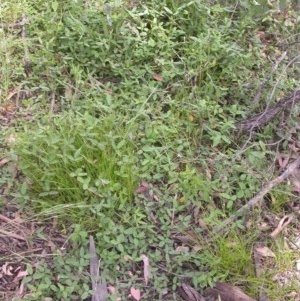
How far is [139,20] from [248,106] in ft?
2.69

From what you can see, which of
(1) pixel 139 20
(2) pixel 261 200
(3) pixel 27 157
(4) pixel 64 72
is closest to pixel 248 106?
(2) pixel 261 200

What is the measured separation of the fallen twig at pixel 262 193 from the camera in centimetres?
263

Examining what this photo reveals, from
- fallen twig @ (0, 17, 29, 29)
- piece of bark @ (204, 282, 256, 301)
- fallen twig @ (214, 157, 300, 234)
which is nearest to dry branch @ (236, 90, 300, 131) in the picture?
fallen twig @ (214, 157, 300, 234)

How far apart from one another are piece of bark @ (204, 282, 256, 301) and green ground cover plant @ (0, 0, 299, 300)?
0.04 meters

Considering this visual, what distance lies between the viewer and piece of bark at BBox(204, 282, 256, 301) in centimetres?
245

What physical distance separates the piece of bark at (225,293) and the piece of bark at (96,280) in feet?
1.48

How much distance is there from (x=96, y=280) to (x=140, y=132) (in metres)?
0.82

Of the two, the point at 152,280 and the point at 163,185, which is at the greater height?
the point at 163,185

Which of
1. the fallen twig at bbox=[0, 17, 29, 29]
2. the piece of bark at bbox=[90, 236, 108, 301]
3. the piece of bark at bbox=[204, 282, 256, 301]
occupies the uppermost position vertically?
the fallen twig at bbox=[0, 17, 29, 29]

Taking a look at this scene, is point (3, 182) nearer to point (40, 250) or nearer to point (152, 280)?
point (40, 250)

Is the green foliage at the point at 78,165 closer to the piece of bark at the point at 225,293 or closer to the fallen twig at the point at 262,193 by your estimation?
the fallen twig at the point at 262,193

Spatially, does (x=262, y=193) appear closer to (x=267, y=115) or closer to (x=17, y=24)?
(x=267, y=115)

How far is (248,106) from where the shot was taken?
123 inches

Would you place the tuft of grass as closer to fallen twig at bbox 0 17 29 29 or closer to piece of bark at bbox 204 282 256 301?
piece of bark at bbox 204 282 256 301
